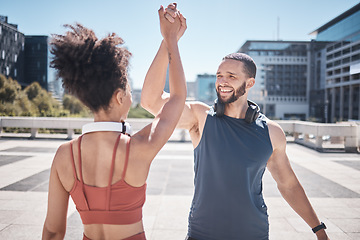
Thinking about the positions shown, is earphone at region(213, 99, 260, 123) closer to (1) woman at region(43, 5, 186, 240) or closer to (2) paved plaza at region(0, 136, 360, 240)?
(1) woman at region(43, 5, 186, 240)

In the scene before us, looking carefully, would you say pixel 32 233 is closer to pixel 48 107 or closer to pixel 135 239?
pixel 135 239

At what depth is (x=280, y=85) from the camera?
86.0 m

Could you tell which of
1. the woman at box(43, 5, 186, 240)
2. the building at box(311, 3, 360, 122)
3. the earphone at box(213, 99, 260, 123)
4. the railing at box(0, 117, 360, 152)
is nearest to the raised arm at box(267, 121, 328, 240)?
the earphone at box(213, 99, 260, 123)

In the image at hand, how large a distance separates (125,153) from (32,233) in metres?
3.17

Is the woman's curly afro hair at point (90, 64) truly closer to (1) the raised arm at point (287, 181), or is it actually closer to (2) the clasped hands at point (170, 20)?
(2) the clasped hands at point (170, 20)

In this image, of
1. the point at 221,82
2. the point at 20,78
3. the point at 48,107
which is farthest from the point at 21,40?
the point at 221,82

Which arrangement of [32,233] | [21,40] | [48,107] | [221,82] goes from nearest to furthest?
[221,82] → [32,233] → [48,107] → [21,40]

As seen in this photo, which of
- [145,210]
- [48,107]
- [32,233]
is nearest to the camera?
[32,233]

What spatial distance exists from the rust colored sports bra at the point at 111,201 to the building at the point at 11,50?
2374 inches

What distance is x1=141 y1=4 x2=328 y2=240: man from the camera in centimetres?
172

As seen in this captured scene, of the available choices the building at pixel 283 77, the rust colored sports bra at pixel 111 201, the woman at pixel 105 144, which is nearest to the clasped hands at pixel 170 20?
the woman at pixel 105 144

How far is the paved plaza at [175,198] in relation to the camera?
3.77 metres

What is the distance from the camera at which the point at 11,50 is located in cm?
6012

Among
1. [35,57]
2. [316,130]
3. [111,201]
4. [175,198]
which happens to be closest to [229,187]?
[111,201]
